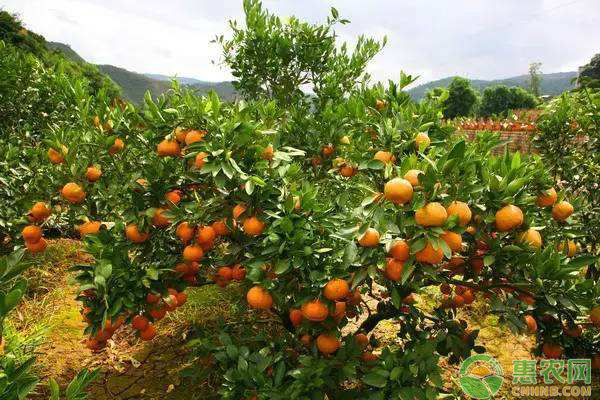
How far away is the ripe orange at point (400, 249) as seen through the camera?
1.36m

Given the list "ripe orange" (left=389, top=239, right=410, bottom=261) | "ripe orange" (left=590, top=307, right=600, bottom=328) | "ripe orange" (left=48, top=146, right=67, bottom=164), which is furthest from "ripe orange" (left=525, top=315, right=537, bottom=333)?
"ripe orange" (left=48, top=146, right=67, bottom=164)

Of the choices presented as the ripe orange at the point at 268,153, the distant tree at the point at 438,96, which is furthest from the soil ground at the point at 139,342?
the distant tree at the point at 438,96

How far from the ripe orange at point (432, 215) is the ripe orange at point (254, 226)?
665 millimetres

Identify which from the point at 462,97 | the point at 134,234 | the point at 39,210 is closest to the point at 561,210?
the point at 134,234

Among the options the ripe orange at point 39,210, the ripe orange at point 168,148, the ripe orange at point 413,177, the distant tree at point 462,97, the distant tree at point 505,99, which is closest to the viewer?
the ripe orange at point 413,177

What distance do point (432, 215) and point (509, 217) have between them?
345 mm

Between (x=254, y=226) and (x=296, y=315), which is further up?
(x=254, y=226)

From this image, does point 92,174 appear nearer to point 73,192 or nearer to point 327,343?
point 73,192

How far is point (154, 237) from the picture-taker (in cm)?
214

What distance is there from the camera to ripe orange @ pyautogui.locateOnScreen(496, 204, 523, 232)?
1.38 meters

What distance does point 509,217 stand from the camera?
1.38 metres

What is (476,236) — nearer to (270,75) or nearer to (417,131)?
(417,131)

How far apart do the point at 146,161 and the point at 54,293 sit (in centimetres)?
250

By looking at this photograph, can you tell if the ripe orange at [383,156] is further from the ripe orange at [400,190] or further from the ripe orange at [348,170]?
the ripe orange at [348,170]
